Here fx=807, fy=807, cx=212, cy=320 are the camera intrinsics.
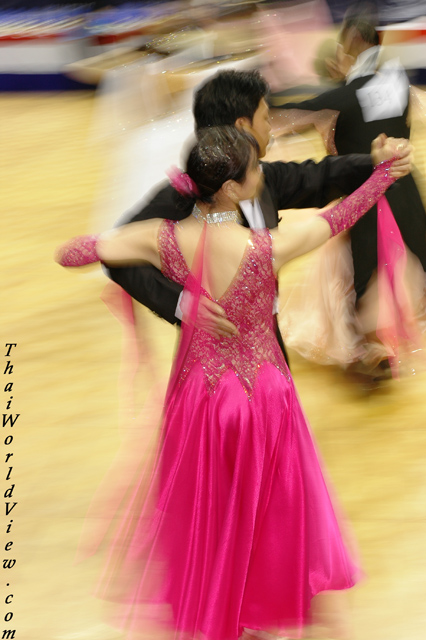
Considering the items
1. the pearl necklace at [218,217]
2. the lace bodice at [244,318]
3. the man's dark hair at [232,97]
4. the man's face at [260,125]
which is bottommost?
the lace bodice at [244,318]

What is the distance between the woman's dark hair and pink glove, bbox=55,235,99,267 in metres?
0.33

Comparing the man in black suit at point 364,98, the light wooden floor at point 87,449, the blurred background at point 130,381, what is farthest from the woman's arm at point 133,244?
the man in black suit at point 364,98

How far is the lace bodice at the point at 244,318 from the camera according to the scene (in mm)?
1830

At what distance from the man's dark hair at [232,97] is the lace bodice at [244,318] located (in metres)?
0.41

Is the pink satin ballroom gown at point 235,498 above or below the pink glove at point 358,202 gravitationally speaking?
below

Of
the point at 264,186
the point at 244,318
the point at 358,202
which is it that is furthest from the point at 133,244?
the point at 358,202

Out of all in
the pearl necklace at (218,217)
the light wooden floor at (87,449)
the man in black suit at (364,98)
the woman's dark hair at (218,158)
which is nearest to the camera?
the woman's dark hair at (218,158)

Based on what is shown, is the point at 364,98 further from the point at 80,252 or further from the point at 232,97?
the point at 80,252

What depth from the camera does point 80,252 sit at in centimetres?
194

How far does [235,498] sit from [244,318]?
0.45 meters

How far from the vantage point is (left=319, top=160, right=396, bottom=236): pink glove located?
6.33 feet

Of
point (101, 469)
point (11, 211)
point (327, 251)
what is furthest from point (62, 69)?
point (101, 469)

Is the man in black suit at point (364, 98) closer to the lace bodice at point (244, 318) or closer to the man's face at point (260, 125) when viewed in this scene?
the man's face at point (260, 125)

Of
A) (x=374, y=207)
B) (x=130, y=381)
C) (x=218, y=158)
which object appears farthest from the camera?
(x=374, y=207)
